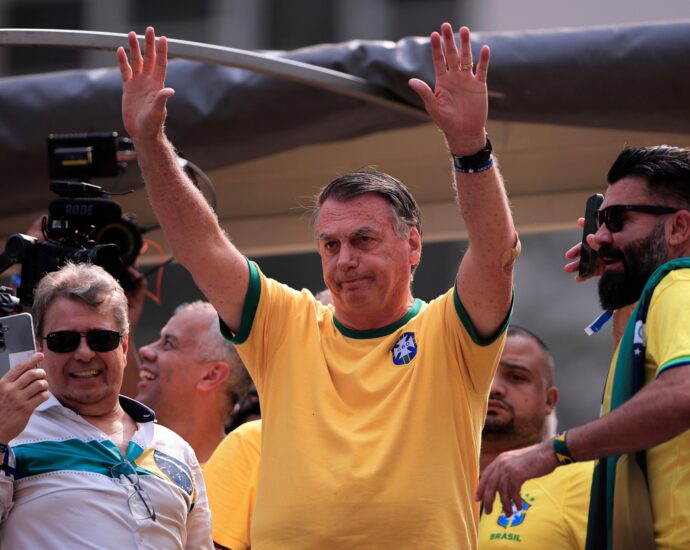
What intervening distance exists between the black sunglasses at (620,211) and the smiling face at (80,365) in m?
1.45

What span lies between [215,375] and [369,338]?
1.72 metres

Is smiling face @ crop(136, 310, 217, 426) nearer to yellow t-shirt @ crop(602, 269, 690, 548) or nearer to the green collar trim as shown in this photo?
the green collar trim

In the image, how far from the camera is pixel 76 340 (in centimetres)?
383

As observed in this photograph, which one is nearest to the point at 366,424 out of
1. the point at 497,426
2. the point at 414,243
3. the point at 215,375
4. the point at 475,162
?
the point at 414,243

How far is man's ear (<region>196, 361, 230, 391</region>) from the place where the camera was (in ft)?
17.6

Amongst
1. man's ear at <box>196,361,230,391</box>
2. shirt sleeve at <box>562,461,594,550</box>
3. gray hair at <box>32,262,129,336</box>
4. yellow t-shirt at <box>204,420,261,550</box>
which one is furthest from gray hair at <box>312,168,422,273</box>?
man's ear at <box>196,361,230,391</box>

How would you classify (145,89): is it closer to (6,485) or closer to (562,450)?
(6,485)

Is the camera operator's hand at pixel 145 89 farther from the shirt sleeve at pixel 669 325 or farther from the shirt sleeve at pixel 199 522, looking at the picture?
the shirt sleeve at pixel 669 325

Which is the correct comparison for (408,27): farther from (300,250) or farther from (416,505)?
(416,505)

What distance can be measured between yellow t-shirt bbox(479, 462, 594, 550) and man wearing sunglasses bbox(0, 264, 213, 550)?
1.09m

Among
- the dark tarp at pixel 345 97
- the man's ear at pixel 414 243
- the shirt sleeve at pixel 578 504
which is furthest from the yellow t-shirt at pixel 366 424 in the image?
the dark tarp at pixel 345 97

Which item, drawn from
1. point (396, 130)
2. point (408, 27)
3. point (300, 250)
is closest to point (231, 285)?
point (396, 130)

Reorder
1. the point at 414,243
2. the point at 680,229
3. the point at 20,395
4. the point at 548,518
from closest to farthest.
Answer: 1. the point at 20,395
2. the point at 680,229
3. the point at 414,243
4. the point at 548,518

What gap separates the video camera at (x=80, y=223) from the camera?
14.1ft
